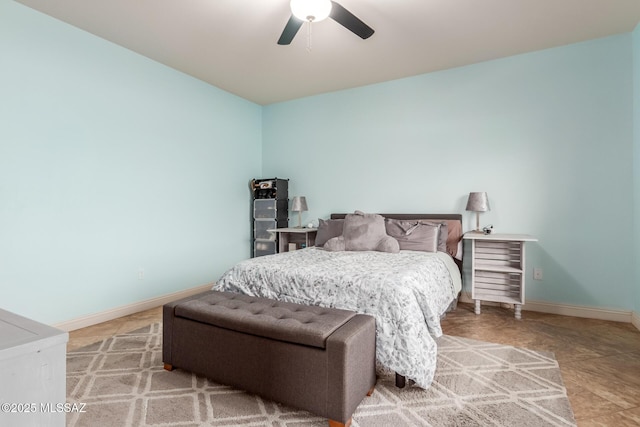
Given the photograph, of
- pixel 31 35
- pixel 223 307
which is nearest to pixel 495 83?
pixel 223 307

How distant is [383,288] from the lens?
78.4 inches

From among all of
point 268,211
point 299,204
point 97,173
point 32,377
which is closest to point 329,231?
point 299,204

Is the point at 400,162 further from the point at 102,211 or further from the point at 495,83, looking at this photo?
the point at 102,211

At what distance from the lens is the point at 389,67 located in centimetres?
383

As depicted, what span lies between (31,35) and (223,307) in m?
2.82

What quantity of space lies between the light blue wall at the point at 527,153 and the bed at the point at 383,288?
114cm

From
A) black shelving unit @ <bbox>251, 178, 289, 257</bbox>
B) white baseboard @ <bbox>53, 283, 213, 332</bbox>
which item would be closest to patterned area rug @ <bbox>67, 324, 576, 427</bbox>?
white baseboard @ <bbox>53, 283, 213, 332</bbox>

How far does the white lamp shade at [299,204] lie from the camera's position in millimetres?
4666

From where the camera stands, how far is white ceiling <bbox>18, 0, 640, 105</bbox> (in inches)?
105

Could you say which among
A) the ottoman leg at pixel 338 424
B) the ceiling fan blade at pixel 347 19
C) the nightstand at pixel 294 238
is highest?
the ceiling fan blade at pixel 347 19

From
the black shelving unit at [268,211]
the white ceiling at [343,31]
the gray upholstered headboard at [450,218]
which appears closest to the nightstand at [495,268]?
the gray upholstered headboard at [450,218]

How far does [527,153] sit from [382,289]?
2628 mm

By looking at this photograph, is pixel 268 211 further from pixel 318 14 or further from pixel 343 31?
pixel 318 14

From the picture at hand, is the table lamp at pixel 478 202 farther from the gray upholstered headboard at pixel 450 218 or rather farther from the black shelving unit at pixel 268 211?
the black shelving unit at pixel 268 211
